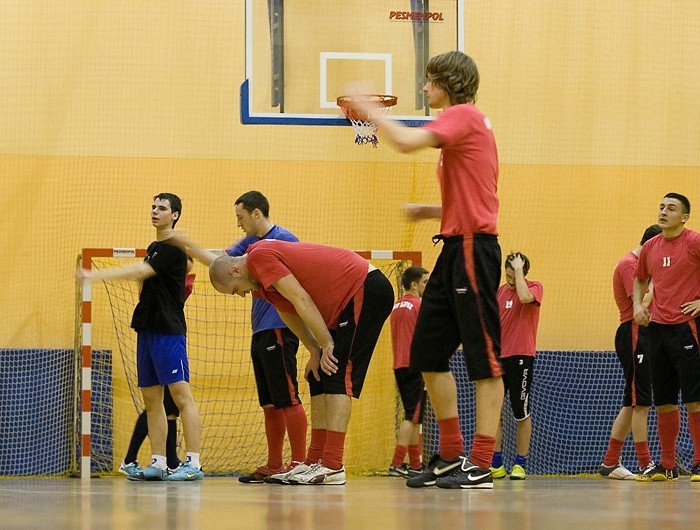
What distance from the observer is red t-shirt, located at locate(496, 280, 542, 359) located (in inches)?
350

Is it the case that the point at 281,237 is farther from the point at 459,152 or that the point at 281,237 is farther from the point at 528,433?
the point at 528,433

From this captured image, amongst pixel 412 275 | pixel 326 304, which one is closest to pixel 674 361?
pixel 412 275

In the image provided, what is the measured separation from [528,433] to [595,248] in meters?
3.10

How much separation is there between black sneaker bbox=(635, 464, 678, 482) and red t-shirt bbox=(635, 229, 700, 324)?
109 centimetres

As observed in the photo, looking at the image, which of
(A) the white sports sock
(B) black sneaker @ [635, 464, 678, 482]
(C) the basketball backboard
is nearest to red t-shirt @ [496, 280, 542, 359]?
(B) black sneaker @ [635, 464, 678, 482]

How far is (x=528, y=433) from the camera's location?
28.8ft

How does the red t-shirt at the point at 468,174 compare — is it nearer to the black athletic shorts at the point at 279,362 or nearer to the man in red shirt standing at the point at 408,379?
the black athletic shorts at the point at 279,362

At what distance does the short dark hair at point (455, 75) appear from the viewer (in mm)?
5398

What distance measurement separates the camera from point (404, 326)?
9.28m

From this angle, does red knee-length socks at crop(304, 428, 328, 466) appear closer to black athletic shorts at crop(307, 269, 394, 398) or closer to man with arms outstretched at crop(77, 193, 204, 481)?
black athletic shorts at crop(307, 269, 394, 398)

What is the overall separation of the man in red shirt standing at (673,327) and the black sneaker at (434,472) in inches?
116

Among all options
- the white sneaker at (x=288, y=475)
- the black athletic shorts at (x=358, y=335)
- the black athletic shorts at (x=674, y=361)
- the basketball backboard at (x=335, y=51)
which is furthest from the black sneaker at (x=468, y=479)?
the basketball backboard at (x=335, y=51)

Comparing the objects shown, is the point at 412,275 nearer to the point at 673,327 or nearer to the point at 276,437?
the point at 673,327

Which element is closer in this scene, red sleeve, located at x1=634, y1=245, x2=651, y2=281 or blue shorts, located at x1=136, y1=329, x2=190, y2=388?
blue shorts, located at x1=136, y1=329, x2=190, y2=388
